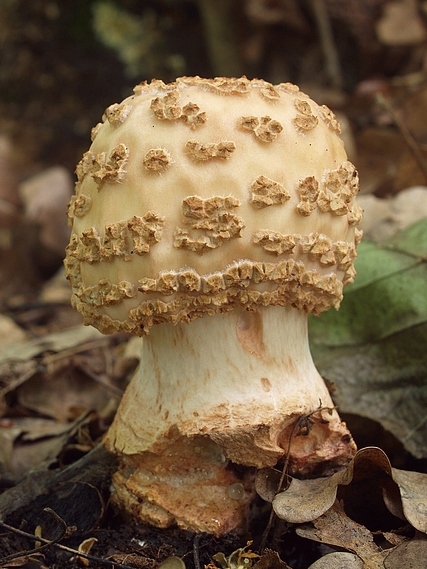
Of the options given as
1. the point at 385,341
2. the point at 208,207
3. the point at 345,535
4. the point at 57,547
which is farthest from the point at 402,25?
the point at 57,547

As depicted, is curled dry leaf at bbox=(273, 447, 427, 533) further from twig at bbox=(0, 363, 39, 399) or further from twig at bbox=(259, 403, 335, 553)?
twig at bbox=(0, 363, 39, 399)

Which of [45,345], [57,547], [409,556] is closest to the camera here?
[409,556]

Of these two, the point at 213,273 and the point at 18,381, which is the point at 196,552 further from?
the point at 18,381

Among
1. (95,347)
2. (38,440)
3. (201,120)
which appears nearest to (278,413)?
(201,120)

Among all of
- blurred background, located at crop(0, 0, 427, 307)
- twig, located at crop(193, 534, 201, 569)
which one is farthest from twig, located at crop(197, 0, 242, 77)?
twig, located at crop(193, 534, 201, 569)

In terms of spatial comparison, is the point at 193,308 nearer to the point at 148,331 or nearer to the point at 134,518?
the point at 148,331

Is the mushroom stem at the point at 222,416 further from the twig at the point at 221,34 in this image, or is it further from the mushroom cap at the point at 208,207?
the twig at the point at 221,34

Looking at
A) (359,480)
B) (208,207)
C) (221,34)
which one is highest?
(221,34)
